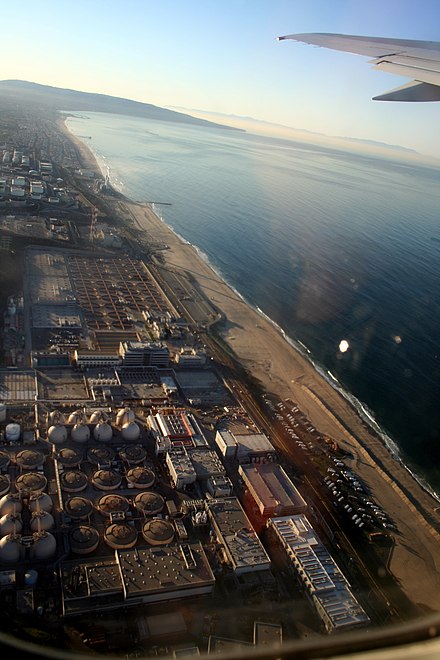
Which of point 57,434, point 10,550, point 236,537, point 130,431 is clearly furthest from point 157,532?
point 57,434

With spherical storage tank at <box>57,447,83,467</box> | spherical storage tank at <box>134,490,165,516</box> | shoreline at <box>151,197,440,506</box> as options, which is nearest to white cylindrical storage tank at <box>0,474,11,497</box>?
spherical storage tank at <box>57,447,83,467</box>

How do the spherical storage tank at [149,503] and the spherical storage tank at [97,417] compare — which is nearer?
the spherical storage tank at [149,503]

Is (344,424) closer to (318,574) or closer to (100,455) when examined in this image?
(318,574)

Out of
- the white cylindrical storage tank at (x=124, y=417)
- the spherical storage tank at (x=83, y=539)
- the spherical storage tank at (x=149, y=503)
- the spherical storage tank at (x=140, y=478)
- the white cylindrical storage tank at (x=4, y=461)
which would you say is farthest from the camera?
the white cylindrical storage tank at (x=124, y=417)

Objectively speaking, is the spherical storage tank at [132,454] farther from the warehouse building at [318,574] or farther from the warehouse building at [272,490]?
the warehouse building at [318,574]

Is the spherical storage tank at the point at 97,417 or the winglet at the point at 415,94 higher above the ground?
the winglet at the point at 415,94

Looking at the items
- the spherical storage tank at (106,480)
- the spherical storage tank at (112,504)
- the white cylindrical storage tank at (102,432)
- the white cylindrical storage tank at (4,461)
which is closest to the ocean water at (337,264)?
the spherical storage tank at (112,504)

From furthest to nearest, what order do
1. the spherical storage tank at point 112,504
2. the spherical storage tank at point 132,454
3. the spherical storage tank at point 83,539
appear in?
the spherical storage tank at point 132,454 < the spherical storage tank at point 112,504 < the spherical storage tank at point 83,539
